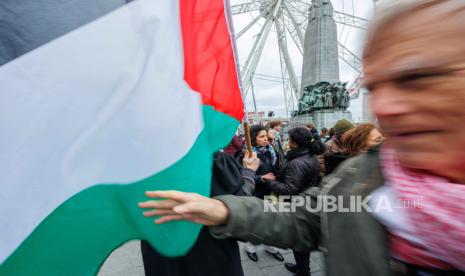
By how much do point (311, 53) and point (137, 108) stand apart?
15228 mm

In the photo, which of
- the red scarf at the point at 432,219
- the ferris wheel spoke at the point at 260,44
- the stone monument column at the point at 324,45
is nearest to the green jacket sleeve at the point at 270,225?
the red scarf at the point at 432,219

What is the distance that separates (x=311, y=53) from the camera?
14.7 m

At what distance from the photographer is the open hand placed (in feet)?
2.55

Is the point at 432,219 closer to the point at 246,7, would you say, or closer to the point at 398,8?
the point at 398,8

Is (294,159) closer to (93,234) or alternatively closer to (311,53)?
(93,234)

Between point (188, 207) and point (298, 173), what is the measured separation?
175 centimetres

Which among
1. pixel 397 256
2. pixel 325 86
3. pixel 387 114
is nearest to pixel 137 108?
pixel 387 114

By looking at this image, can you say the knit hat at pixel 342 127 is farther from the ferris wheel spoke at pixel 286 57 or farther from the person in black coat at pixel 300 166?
the ferris wheel spoke at pixel 286 57

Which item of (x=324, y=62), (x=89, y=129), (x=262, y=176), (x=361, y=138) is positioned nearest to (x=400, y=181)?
(x=89, y=129)

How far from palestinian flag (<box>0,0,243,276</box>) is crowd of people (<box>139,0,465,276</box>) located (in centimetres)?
26

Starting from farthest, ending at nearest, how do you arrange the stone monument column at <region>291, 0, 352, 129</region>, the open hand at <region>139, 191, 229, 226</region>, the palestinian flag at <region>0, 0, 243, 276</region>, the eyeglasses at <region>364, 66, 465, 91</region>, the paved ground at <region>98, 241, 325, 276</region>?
the stone monument column at <region>291, 0, 352, 129</region> → the paved ground at <region>98, 241, 325, 276</region> → the palestinian flag at <region>0, 0, 243, 276</region> → the open hand at <region>139, 191, 229, 226</region> → the eyeglasses at <region>364, 66, 465, 91</region>

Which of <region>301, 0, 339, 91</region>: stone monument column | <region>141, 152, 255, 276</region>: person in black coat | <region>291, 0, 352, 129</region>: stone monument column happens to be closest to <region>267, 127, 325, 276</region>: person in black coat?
<region>141, 152, 255, 276</region>: person in black coat

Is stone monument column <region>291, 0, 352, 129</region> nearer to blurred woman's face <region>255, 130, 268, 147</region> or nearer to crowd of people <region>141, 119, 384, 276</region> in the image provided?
blurred woman's face <region>255, 130, 268, 147</region>

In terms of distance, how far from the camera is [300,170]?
7.75ft
